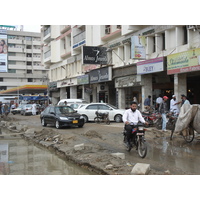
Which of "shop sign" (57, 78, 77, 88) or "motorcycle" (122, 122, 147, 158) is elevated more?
"shop sign" (57, 78, 77, 88)

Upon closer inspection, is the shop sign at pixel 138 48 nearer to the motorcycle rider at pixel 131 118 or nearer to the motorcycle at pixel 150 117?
the motorcycle at pixel 150 117

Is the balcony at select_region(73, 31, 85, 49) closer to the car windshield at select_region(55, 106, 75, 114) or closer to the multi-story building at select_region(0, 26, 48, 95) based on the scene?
the car windshield at select_region(55, 106, 75, 114)

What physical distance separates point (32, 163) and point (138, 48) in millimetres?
14144

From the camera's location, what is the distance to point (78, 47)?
Result: 3206 cm

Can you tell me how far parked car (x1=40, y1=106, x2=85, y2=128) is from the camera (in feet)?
53.5

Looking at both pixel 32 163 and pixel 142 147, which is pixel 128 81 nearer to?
pixel 142 147

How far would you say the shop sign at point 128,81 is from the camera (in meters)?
22.3

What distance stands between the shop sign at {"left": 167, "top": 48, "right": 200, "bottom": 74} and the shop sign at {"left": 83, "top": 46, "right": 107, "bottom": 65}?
9144 millimetres

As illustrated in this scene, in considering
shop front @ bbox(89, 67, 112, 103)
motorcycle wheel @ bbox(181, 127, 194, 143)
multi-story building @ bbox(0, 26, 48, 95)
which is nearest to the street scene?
motorcycle wheel @ bbox(181, 127, 194, 143)

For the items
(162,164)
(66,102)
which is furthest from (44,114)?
(162,164)

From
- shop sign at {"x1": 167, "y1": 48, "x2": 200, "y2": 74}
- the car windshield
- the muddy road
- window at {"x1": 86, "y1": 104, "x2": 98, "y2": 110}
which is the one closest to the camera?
the muddy road

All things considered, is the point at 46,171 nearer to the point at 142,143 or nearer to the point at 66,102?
the point at 142,143

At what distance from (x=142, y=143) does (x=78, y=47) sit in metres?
25.5

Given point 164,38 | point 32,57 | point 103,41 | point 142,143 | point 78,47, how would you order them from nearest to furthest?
1. point 142,143
2. point 164,38
3. point 103,41
4. point 78,47
5. point 32,57
